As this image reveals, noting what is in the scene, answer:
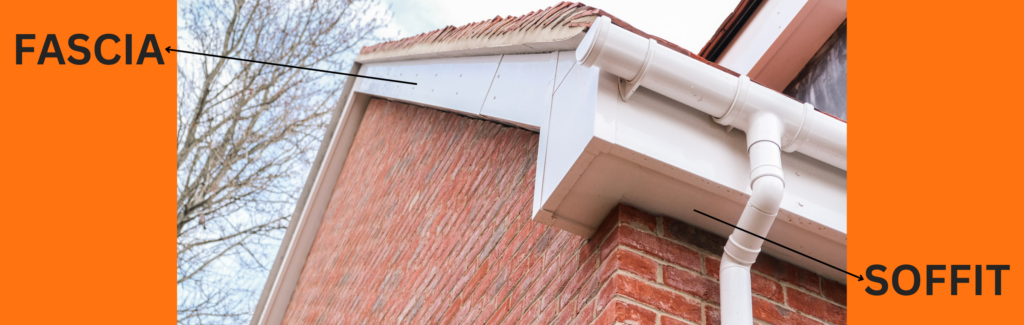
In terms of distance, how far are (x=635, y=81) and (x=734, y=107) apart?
0.89 ft

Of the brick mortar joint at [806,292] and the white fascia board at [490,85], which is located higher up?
the white fascia board at [490,85]

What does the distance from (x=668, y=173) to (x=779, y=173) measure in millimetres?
280

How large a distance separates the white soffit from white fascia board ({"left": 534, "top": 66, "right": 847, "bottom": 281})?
1.47 m

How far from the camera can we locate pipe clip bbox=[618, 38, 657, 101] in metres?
2.06

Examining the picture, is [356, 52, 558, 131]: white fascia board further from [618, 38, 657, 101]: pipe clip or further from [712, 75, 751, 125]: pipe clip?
[712, 75, 751, 125]: pipe clip

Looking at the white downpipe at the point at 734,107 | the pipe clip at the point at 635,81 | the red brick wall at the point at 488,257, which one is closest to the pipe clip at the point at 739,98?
the white downpipe at the point at 734,107

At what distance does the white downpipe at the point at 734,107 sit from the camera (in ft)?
6.61

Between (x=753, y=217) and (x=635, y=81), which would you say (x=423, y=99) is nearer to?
(x=635, y=81)

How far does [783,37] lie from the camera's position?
11.8 ft

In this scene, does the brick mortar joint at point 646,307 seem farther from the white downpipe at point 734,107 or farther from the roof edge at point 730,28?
the roof edge at point 730,28

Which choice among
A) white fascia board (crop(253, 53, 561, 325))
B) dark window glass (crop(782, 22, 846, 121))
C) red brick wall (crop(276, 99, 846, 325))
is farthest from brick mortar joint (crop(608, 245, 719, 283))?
dark window glass (crop(782, 22, 846, 121))

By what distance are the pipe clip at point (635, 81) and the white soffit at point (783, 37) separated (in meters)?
1.61

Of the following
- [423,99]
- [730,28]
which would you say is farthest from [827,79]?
[423,99]

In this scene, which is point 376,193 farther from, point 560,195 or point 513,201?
point 560,195
